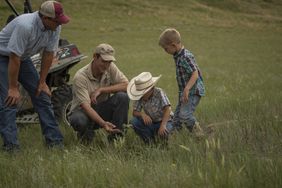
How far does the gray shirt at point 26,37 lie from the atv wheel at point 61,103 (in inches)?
70.2

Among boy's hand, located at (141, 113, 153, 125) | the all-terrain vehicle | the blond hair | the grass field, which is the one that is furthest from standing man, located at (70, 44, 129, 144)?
the all-terrain vehicle

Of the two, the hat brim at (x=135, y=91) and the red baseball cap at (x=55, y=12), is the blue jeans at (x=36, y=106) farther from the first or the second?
the hat brim at (x=135, y=91)

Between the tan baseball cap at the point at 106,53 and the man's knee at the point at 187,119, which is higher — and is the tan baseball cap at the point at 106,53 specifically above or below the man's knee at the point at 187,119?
above

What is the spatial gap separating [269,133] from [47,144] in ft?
7.81

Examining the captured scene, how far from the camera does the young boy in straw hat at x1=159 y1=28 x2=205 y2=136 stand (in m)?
→ 6.49

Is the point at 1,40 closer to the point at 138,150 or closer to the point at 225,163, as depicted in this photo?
the point at 138,150

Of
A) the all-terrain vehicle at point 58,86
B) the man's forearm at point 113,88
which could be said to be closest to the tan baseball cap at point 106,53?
the man's forearm at point 113,88

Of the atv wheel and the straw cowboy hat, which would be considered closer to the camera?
the straw cowboy hat

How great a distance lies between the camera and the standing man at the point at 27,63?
20.0 ft

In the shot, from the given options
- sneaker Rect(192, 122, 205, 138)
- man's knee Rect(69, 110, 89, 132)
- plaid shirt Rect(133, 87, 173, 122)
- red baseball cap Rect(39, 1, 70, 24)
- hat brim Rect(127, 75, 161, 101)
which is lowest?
man's knee Rect(69, 110, 89, 132)

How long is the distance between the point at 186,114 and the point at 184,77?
1.41ft

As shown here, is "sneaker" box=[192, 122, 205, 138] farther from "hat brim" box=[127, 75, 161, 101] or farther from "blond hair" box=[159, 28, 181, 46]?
"blond hair" box=[159, 28, 181, 46]

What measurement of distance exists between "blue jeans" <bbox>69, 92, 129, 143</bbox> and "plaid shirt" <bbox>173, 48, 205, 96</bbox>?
2.19 feet

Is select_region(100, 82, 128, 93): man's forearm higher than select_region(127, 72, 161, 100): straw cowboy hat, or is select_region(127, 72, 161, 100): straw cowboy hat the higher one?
select_region(127, 72, 161, 100): straw cowboy hat
